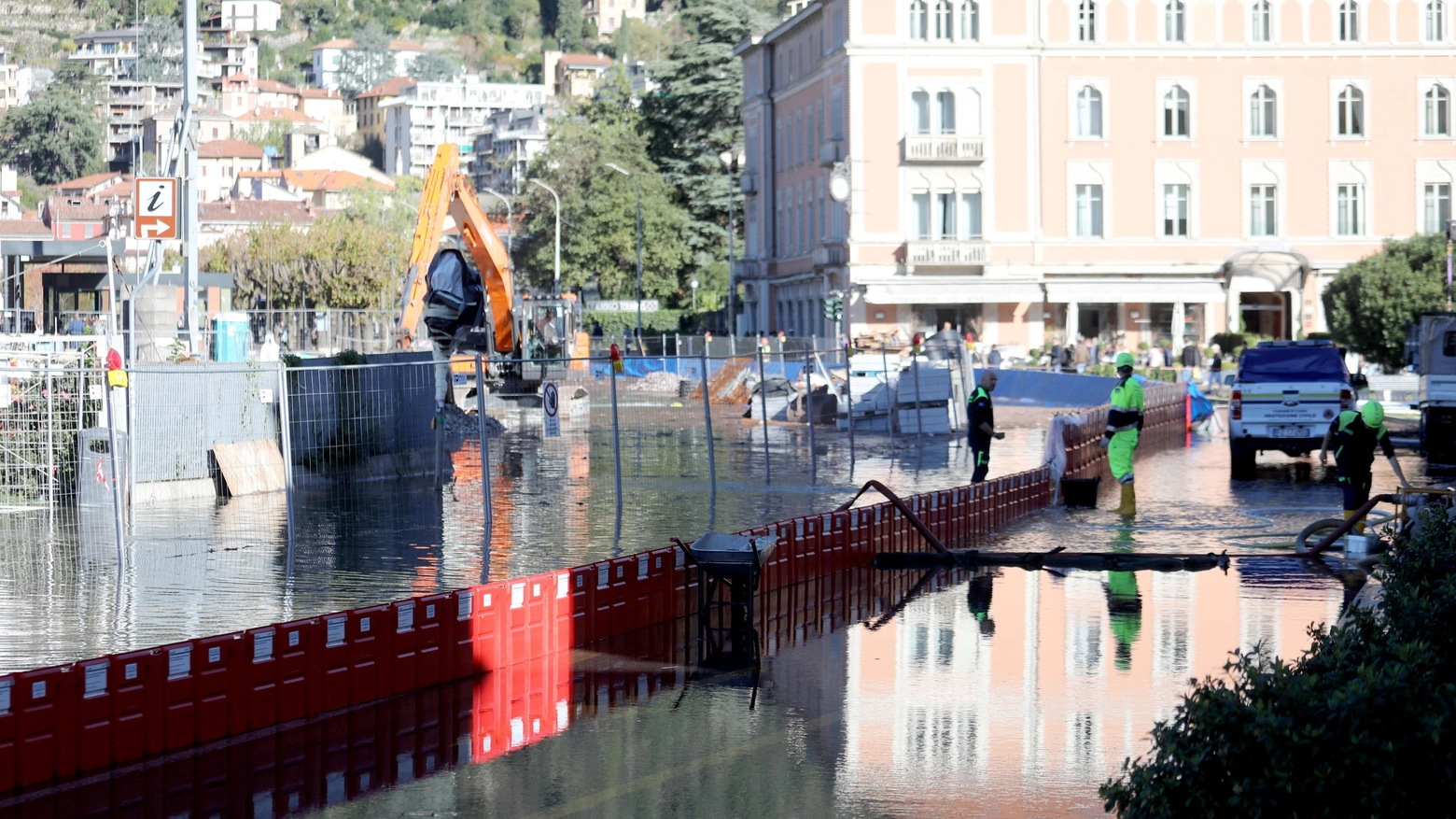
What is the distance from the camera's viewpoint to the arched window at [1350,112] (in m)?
68.3

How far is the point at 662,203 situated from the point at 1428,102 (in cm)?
3540

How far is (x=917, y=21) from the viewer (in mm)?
68188

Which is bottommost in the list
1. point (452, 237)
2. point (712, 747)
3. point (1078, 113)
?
point (712, 747)

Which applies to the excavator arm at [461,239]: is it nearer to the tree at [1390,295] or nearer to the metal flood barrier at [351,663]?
the metal flood barrier at [351,663]

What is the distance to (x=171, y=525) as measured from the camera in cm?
1978

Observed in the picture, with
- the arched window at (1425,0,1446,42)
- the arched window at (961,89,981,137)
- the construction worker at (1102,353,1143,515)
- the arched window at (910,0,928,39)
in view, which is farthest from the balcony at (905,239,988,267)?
the construction worker at (1102,353,1143,515)

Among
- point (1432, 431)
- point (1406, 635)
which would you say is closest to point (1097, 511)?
point (1432, 431)

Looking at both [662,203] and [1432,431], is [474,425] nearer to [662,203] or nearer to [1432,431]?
[1432,431]

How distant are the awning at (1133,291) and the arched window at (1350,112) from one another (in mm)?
7619

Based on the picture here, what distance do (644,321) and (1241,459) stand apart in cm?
6332

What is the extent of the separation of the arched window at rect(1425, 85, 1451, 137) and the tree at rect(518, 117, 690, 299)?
34.8m

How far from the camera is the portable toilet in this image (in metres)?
41.9

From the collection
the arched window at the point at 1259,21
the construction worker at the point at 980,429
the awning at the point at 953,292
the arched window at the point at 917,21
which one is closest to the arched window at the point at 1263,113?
the arched window at the point at 1259,21

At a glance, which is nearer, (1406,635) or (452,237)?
(1406,635)
